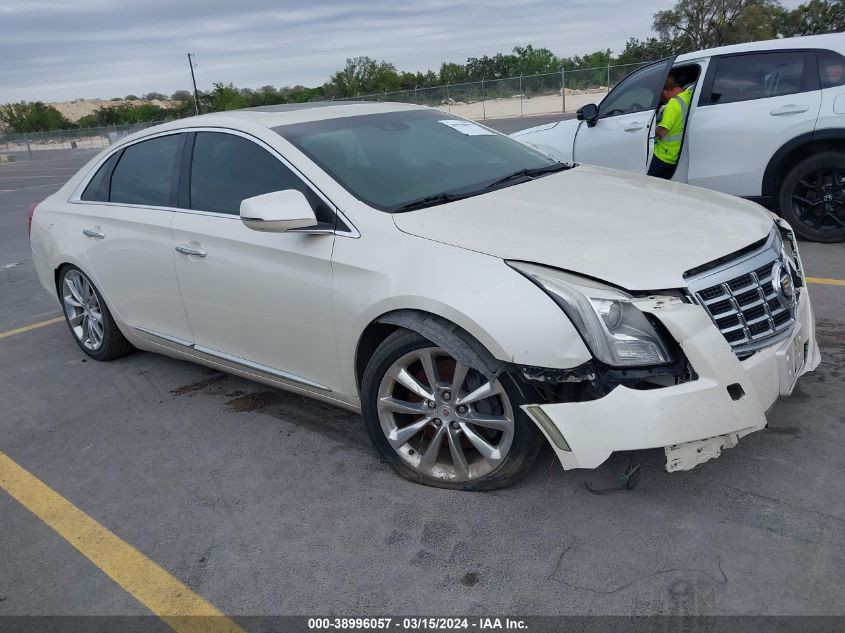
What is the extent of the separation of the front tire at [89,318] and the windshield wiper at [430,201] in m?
2.60

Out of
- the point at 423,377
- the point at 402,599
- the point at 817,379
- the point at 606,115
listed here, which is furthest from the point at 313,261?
the point at 606,115

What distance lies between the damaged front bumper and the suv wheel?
430 centimetres

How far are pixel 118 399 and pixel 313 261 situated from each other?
1.99m

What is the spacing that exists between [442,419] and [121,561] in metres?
1.39

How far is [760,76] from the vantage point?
259 inches

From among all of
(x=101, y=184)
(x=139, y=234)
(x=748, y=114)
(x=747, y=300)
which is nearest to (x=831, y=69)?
(x=748, y=114)

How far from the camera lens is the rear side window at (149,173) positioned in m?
4.27

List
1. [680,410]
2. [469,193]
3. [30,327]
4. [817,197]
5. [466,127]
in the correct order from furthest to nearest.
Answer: [817,197] < [30,327] < [466,127] < [469,193] < [680,410]

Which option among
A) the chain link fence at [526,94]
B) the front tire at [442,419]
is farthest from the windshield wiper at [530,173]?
the chain link fence at [526,94]

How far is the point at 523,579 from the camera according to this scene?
261 cm

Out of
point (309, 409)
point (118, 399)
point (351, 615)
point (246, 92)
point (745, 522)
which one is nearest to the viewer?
point (351, 615)

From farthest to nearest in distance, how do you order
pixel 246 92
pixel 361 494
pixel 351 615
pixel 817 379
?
1. pixel 246 92
2. pixel 817 379
3. pixel 361 494
4. pixel 351 615

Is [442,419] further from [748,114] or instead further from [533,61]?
[533,61]

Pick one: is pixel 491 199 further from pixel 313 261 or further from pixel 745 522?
pixel 745 522
